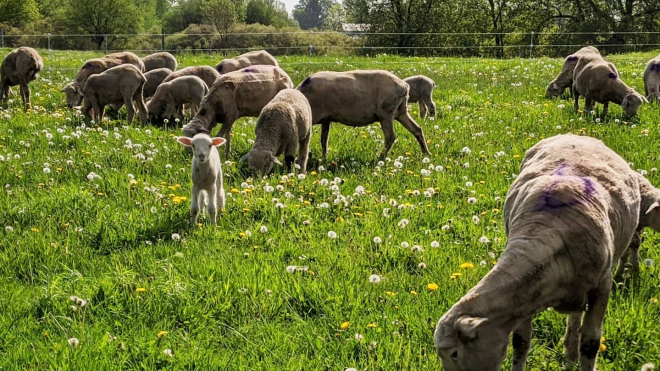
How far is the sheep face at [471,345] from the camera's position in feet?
9.60

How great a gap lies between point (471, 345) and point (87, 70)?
1490 cm

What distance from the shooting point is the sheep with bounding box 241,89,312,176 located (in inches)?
330

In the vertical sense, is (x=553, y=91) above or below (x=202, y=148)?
above

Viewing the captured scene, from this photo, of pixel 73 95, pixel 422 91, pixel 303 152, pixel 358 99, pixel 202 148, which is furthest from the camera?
pixel 73 95

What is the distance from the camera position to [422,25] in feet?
178

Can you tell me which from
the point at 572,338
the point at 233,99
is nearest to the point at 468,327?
the point at 572,338

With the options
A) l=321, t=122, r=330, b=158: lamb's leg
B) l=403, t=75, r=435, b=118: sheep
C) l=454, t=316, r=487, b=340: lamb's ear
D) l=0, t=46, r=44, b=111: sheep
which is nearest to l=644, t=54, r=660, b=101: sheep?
l=403, t=75, r=435, b=118: sheep

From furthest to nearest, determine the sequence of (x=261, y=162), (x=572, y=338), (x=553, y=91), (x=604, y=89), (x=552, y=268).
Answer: (x=553, y=91) → (x=604, y=89) → (x=261, y=162) → (x=572, y=338) → (x=552, y=268)

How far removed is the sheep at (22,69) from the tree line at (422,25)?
23.4m

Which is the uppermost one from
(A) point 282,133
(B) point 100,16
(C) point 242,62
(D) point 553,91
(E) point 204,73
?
(B) point 100,16

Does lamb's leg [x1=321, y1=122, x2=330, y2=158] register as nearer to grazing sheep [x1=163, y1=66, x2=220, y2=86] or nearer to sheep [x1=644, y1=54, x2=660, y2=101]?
grazing sheep [x1=163, y1=66, x2=220, y2=86]

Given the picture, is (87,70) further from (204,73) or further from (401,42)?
(401,42)

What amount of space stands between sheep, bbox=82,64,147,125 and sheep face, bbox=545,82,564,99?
9.79 metres

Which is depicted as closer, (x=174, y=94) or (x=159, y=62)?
(x=174, y=94)
